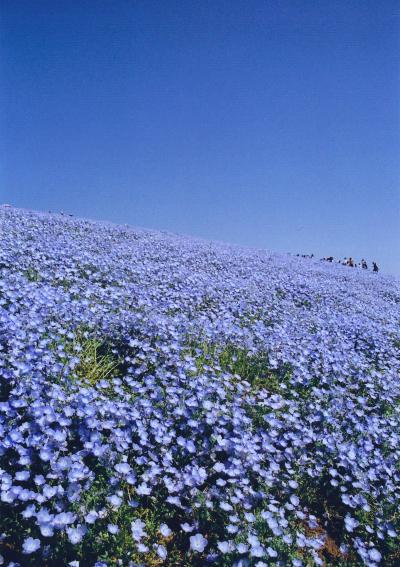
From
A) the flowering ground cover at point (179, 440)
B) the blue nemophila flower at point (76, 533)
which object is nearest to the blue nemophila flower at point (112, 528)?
the flowering ground cover at point (179, 440)

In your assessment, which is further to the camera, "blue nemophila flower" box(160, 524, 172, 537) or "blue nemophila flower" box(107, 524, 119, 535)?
"blue nemophila flower" box(160, 524, 172, 537)

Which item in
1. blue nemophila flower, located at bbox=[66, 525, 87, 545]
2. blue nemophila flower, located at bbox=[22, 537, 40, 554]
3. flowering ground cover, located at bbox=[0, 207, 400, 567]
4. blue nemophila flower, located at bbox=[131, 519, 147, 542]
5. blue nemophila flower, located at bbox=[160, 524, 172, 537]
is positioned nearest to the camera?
blue nemophila flower, located at bbox=[22, 537, 40, 554]

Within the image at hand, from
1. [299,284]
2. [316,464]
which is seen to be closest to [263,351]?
[316,464]

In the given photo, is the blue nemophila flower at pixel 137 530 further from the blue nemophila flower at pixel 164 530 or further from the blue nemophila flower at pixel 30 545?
the blue nemophila flower at pixel 30 545

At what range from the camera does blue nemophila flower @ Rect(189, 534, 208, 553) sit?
2939mm

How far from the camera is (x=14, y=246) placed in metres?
8.12

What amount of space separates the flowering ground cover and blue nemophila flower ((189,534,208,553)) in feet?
0.07

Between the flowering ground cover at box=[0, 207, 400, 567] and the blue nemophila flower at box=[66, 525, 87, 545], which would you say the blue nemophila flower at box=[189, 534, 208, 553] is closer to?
the flowering ground cover at box=[0, 207, 400, 567]

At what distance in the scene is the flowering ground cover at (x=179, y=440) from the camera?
2875 millimetres

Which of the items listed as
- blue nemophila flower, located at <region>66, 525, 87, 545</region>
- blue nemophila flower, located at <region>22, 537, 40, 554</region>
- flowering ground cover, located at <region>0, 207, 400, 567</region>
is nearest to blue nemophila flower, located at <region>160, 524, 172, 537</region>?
flowering ground cover, located at <region>0, 207, 400, 567</region>

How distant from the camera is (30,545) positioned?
2.53 m

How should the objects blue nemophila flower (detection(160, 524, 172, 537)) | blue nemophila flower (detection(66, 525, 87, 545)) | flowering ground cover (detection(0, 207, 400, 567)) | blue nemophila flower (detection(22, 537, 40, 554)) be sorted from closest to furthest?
blue nemophila flower (detection(22, 537, 40, 554)) → blue nemophila flower (detection(66, 525, 87, 545)) → flowering ground cover (detection(0, 207, 400, 567)) → blue nemophila flower (detection(160, 524, 172, 537))

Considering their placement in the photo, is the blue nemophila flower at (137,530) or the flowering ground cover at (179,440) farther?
the flowering ground cover at (179,440)

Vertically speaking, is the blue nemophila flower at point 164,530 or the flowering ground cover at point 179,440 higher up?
the flowering ground cover at point 179,440
